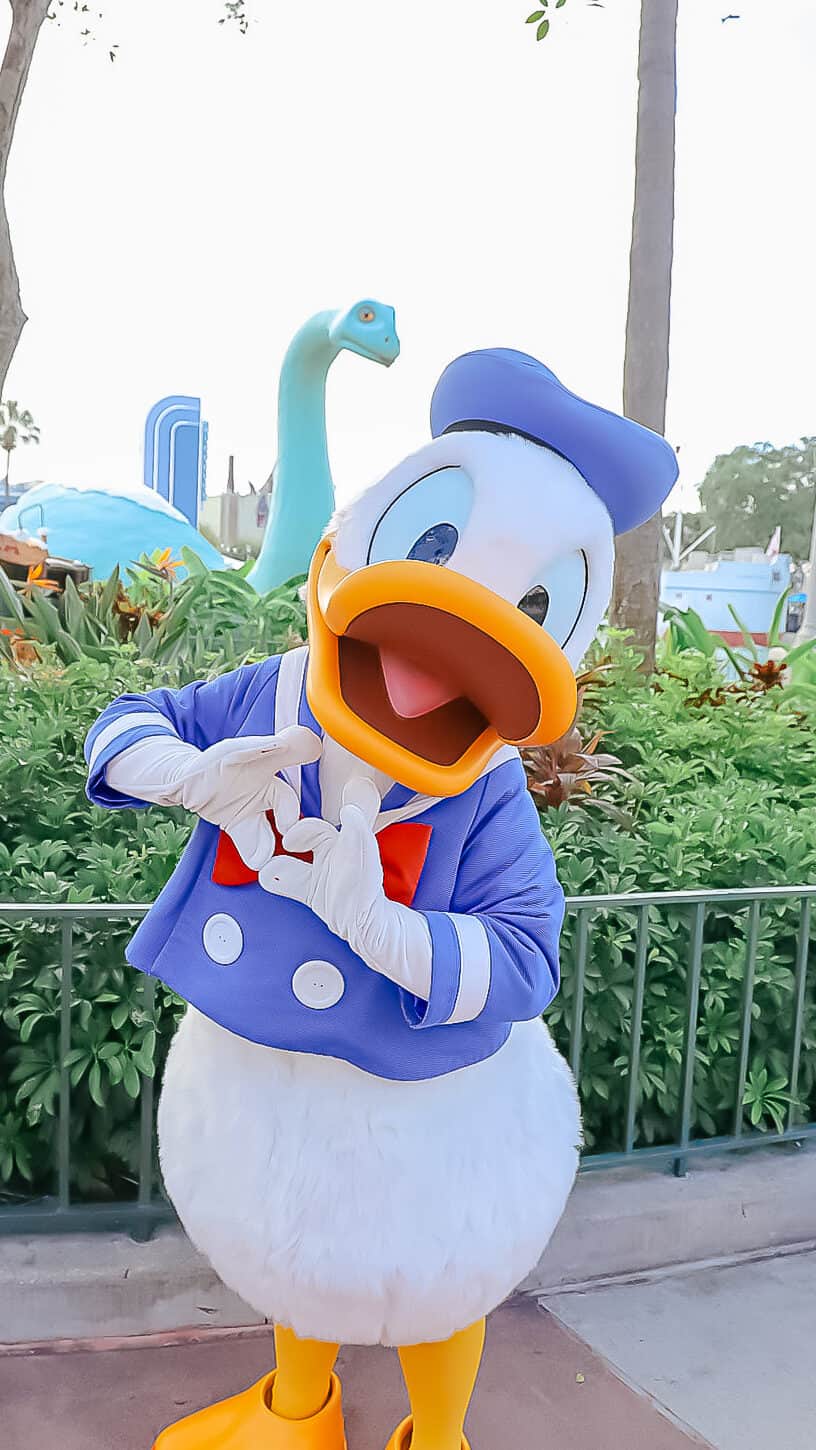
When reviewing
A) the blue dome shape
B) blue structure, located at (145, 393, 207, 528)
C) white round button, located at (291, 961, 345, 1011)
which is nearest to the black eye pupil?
white round button, located at (291, 961, 345, 1011)

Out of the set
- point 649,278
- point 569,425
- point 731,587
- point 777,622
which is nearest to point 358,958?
point 569,425

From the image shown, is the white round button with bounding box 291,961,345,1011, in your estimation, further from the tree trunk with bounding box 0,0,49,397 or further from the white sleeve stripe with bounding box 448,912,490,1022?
the tree trunk with bounding box 0,0,49,397

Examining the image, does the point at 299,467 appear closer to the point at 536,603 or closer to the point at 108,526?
the point at 108,526

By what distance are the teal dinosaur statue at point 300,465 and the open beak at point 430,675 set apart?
4.88 meters

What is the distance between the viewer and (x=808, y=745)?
446 cm

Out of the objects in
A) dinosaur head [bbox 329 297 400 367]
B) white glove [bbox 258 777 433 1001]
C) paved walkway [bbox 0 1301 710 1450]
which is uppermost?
dinosaur head [bbox 329 297 400 367]

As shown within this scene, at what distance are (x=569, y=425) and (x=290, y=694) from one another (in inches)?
19.7

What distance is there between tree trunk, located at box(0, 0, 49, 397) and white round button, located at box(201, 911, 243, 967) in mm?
4394

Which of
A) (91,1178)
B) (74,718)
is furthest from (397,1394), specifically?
(74,718)

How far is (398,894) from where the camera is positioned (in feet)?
4.77

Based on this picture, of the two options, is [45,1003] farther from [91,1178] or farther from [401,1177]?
[401,1177]

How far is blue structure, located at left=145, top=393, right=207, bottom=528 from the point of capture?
1612 centimetres

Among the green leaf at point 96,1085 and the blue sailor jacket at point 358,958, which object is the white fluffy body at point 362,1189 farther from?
the green leaf at point 96,1085

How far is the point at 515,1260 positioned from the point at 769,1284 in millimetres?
1321
